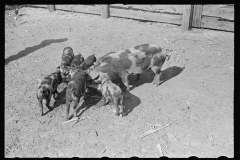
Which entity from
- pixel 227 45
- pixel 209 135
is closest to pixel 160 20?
pixel 227 45

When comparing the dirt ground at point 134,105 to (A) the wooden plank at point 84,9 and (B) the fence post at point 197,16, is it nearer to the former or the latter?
(B) the fence post at point 197,16

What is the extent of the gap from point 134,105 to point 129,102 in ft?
0.64

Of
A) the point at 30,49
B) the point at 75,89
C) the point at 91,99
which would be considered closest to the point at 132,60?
the point at 91,99

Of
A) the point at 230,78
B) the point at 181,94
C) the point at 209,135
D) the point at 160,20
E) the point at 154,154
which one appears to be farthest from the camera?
the point at 160,20

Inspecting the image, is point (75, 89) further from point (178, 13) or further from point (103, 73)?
point (178, 13)

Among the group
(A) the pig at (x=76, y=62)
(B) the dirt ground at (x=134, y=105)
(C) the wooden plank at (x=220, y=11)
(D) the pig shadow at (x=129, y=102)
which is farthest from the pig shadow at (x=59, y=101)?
(C) the wooden plank at (x=220, y=11)

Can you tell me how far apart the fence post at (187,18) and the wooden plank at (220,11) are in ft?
2.09

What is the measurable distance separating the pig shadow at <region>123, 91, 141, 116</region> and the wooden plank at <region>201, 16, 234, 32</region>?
6.36 m

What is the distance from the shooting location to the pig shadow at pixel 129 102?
22.1ft

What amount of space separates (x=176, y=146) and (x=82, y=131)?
2148 mm

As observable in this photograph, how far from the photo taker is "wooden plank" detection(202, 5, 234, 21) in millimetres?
11250

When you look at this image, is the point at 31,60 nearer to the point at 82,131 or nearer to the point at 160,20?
the point at 82,131

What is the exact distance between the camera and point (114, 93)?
6.19m

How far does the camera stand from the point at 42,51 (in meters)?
9.98
